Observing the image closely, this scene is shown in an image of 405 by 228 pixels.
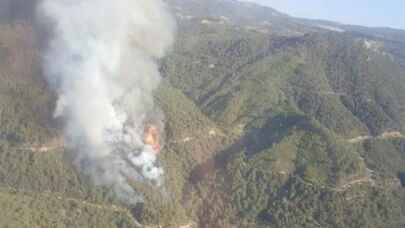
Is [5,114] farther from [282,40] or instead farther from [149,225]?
[282,40]

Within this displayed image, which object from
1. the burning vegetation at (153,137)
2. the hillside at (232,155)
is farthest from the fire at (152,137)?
the hillside at (232,155)

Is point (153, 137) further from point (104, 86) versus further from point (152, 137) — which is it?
point (104, 86)

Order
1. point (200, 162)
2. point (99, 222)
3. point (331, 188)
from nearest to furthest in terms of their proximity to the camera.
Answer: point (99, 222) < point (331, 188) < point (200, 162)

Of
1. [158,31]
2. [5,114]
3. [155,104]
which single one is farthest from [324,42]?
[5,114]

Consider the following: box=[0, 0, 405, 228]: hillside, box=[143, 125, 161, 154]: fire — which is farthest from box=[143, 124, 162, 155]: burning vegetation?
box=[0, 0, 405, 228]: hillside

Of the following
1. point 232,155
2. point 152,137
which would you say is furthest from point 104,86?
point 232,155

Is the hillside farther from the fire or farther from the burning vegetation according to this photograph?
the fire
